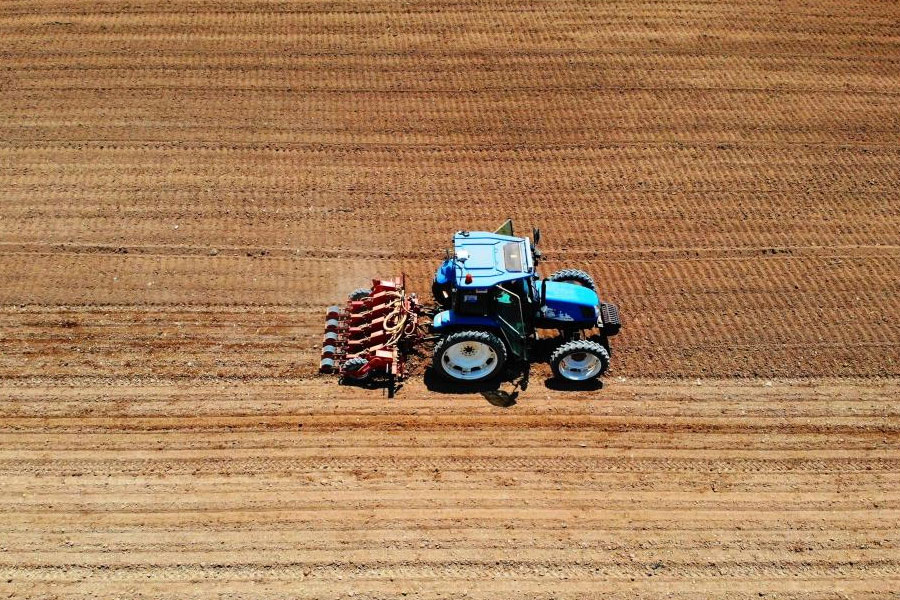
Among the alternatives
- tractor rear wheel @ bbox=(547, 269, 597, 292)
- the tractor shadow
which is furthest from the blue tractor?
tractor rear wheel @ bbox=(547, 269, 597, 292)

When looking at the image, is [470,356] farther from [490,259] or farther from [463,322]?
[490,259]

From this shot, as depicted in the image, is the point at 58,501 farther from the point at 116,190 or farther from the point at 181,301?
the point at 116,190

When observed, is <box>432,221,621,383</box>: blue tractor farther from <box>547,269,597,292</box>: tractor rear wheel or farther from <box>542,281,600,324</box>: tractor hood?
<box>547,269,597,292</box>: tractor rear wheel

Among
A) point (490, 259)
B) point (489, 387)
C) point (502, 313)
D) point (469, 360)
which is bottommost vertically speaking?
point (489, 387)

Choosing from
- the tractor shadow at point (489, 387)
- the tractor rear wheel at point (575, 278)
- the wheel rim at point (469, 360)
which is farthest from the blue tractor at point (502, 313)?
the tractor rear wheel at point (575, 278)

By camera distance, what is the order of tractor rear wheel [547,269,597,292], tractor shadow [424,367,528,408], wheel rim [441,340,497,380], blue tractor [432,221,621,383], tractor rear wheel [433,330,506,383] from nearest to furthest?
tractor rear wheel [433,330,506,383]
blue tractor [432,221,621,383]
wheel rim [441,340,497,380]
tractor shadow [424,367,528,408]
tractor rear wheel [547,269,597,292]

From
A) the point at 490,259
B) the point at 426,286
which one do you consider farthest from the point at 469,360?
the point at 426,286
